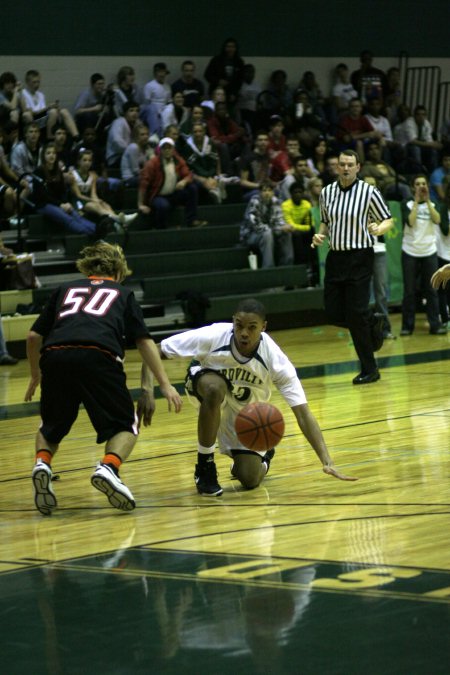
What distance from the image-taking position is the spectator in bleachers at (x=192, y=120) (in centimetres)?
1738

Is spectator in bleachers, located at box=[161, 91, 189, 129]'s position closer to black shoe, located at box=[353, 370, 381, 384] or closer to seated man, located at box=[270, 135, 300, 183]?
seated man, located at box=[270, 135, 300, 183]

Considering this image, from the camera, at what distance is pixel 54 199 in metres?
16.0

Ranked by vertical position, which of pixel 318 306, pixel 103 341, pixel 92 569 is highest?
pixel 103 341

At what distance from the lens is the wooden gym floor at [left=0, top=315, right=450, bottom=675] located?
388 centimetres

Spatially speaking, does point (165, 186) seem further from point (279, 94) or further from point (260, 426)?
point (260, 426)

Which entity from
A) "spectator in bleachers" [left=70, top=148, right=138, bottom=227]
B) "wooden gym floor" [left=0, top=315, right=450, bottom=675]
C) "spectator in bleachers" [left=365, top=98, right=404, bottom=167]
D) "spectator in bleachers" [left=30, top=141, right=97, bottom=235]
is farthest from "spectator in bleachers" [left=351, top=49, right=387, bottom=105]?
"wooden gym floor" [left=0, top=315, right=450, bottom=675]

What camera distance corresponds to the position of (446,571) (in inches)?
188

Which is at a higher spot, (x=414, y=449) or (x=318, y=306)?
(x=414, y=449)

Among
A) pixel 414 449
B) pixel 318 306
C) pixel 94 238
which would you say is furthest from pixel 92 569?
pixel 318 306

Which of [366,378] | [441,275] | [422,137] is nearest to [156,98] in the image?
[422,137]

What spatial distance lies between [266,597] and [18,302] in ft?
35.2

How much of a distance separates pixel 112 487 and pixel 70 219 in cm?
1027

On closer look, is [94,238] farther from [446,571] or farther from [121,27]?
[446,571]

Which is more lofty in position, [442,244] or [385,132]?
[385,132]
